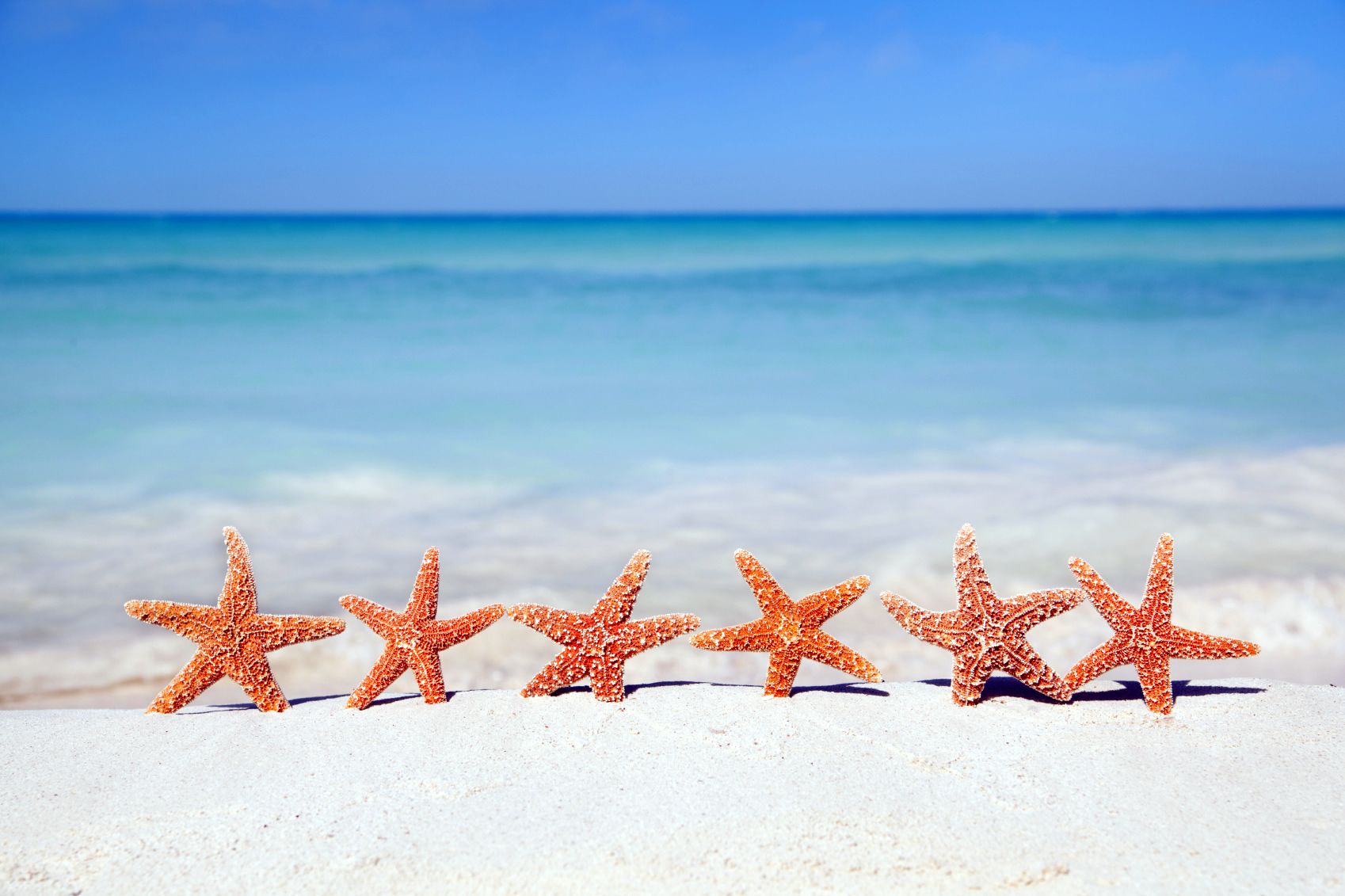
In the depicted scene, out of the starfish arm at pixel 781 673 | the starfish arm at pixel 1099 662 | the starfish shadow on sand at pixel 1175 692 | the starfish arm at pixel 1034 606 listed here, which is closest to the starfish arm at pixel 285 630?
the starfish arm at pixel 781 673

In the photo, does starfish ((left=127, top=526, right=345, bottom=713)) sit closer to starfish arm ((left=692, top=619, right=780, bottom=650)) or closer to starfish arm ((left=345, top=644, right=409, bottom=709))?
starfish arm ((left=345, top=644, right=409, bottom=709))

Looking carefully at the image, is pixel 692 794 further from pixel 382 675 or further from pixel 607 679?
pixel 382 675

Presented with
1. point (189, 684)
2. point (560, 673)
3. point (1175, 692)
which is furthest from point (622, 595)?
point (1175, 692)

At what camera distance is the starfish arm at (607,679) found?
13.0 ft

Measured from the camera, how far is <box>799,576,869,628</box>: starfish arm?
394 cm

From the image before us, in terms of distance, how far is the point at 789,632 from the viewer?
3986 millimetres

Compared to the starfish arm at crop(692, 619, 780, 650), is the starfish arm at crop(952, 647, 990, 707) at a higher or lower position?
lower

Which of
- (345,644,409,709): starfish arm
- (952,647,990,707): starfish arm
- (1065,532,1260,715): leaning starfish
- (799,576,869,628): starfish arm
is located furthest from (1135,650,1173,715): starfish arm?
(345,644,409,709): starfish arm

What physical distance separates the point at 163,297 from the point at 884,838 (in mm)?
25595

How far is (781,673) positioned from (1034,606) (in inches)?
40.6

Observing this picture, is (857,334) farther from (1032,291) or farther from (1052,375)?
(1032,291)

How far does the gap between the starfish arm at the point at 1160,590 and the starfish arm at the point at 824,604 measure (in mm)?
1107

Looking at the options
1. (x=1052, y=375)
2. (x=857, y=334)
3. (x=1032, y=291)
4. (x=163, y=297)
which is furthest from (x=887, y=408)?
(x=163, y=297)

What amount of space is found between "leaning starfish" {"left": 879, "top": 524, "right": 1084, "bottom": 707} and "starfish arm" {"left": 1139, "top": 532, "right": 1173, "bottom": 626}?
273 mm
